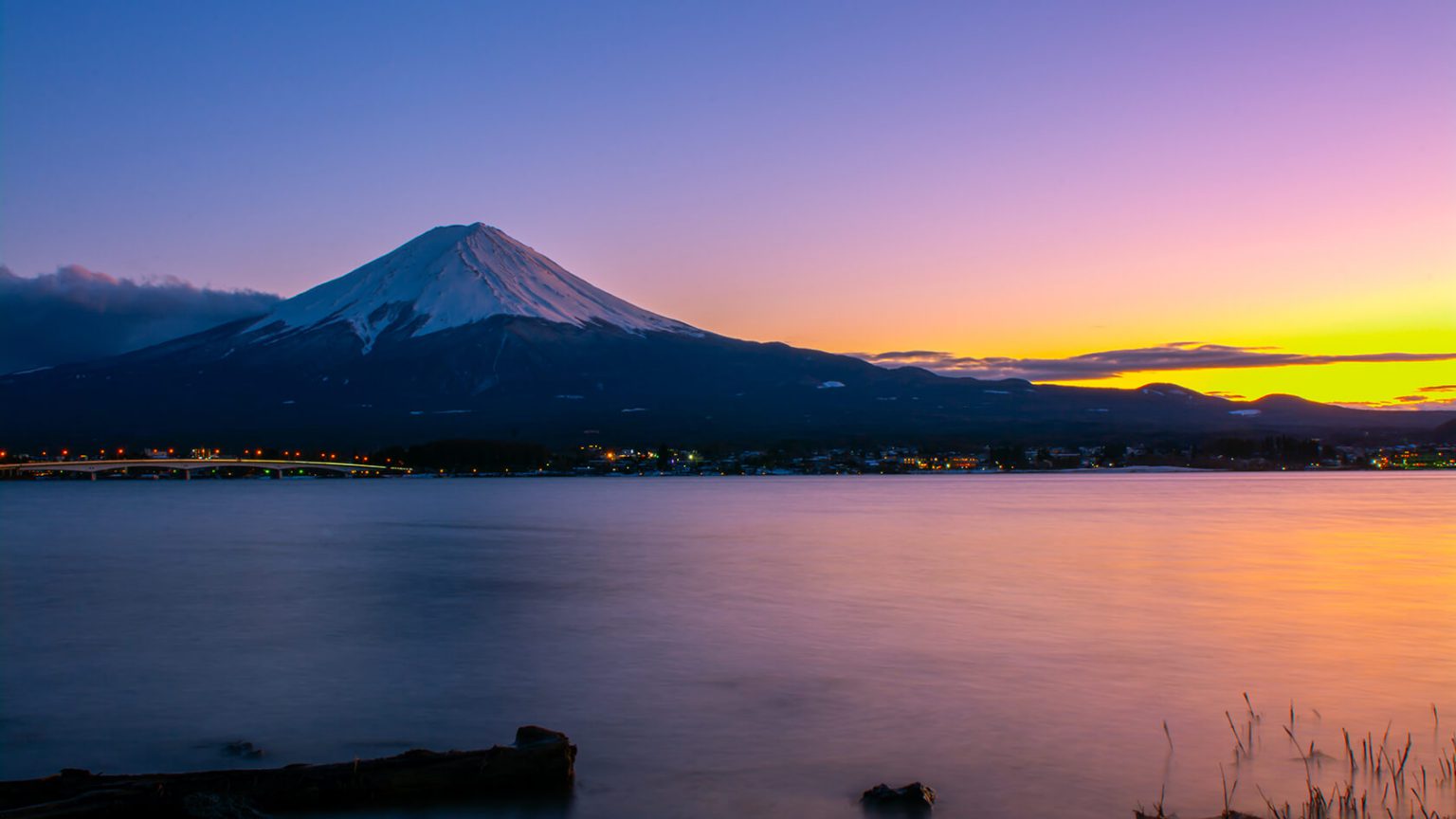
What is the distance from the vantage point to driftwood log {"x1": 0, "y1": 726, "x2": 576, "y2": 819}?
6527 millimetres

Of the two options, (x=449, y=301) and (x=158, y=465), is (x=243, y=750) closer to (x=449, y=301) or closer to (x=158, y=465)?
(x=158, y=465)

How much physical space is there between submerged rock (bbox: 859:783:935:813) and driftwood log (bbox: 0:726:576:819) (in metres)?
2.06

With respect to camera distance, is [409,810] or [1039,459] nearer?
[409,810]

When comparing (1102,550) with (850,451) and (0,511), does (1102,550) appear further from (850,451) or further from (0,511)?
(850,451)

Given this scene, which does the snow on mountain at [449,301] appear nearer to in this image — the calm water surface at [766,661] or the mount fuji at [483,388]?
the mount fuji at [483,388]

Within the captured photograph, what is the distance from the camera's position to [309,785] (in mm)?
7074

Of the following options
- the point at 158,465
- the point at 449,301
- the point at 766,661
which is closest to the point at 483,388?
the point at 449,301

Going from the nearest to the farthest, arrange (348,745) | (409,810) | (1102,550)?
1. (409,810)
2. (348,745)
3. (1102,550)

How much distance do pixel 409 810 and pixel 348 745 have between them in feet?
8.37

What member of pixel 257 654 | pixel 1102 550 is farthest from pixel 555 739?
pixel 1102 550

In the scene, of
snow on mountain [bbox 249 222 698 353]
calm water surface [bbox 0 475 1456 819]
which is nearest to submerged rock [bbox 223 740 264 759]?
calm water surface [bbox 0 475 1456 819]

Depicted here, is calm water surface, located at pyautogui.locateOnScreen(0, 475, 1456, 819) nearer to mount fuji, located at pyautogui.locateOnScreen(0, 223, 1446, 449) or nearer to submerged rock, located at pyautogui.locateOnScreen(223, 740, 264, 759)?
submerged rock, located at pyautogui.locateOnScreen(223, 740, 264, 759)

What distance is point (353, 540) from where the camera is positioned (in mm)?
35000

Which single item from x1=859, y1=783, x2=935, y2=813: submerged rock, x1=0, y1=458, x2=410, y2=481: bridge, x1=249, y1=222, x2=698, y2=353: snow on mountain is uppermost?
x1=249, y1=222, x2=698, y2=353: snow on mountain
